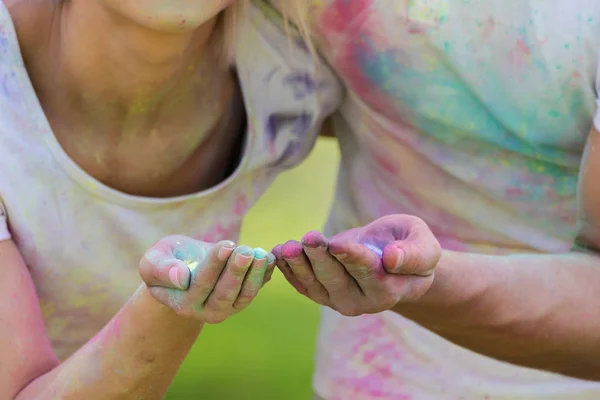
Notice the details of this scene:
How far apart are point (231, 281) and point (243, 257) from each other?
2 centimetres

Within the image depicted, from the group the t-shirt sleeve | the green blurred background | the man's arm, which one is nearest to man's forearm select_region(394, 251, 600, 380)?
the man's arm

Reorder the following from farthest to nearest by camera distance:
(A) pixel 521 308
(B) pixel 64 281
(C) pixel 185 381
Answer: (C) pixel 185 381, (B) pixel 64 281, (A) pixel 521 308

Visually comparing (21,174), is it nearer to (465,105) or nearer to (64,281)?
(64,281)

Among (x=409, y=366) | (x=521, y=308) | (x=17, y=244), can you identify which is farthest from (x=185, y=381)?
(x=521, y=308)

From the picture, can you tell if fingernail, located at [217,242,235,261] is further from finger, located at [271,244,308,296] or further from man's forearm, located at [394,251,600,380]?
man's forearm, located at [394,251,600,380]

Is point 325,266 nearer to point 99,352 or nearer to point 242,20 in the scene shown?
point 99,352

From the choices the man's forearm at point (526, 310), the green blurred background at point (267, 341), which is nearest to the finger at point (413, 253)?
the man's forearm at point (526, 310)

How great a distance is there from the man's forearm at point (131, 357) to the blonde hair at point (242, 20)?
0.28m

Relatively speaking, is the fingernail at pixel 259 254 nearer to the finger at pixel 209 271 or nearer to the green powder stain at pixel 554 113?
the finger at pixel 209 271

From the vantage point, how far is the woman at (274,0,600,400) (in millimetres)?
734

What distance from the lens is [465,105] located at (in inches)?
33.4

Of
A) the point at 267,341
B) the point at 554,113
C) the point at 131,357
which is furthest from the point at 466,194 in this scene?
the point at 267,341

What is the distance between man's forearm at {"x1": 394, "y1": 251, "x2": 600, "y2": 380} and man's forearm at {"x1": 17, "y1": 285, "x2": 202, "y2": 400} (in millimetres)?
179

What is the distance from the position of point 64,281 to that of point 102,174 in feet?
0.33
